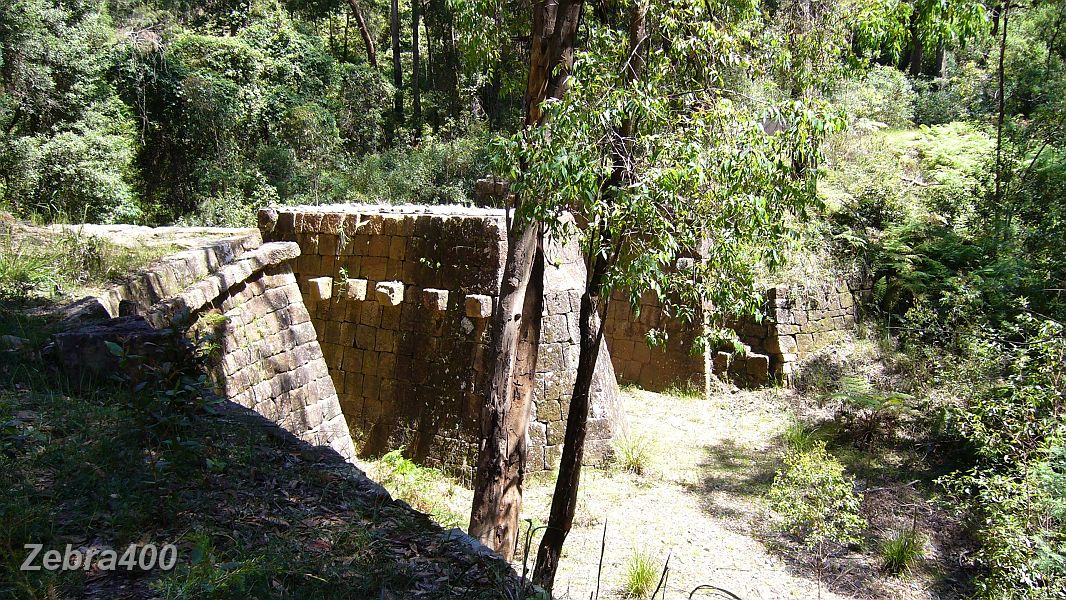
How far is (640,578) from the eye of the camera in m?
5.63

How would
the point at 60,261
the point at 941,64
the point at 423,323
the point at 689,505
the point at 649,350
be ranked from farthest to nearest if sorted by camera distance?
1. the point at 941,64
2. the point at 649,350
3. the point at 423,323
4. the point at 689,505
5. the point at 60,261

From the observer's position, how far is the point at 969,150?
12875 millimetres

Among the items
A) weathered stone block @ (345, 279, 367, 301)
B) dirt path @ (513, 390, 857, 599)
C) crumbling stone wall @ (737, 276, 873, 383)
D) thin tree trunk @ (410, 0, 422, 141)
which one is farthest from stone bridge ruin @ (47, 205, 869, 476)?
thin tree trunk @ (410, 0, 422, 141)

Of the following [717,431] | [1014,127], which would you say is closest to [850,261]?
[1014,127]

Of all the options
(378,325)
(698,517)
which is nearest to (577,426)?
(698,517)

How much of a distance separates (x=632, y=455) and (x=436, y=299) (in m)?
2.91

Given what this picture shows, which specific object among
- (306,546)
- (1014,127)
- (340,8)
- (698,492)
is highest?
(340,8)

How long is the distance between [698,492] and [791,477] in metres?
1.28

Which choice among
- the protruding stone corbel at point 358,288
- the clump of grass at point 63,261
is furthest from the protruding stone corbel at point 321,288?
the clump of grass at point 63,261

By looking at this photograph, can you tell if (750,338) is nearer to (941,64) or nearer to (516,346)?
(516,346)

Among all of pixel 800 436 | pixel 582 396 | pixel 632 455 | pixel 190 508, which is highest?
pixel 582 396

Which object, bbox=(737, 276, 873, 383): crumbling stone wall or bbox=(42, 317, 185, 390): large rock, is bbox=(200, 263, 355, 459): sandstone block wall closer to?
bbox=(42, 317, 185, 390): large rock

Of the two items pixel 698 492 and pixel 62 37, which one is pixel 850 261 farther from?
pixel 62 37

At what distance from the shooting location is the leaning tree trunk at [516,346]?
19.2ft
